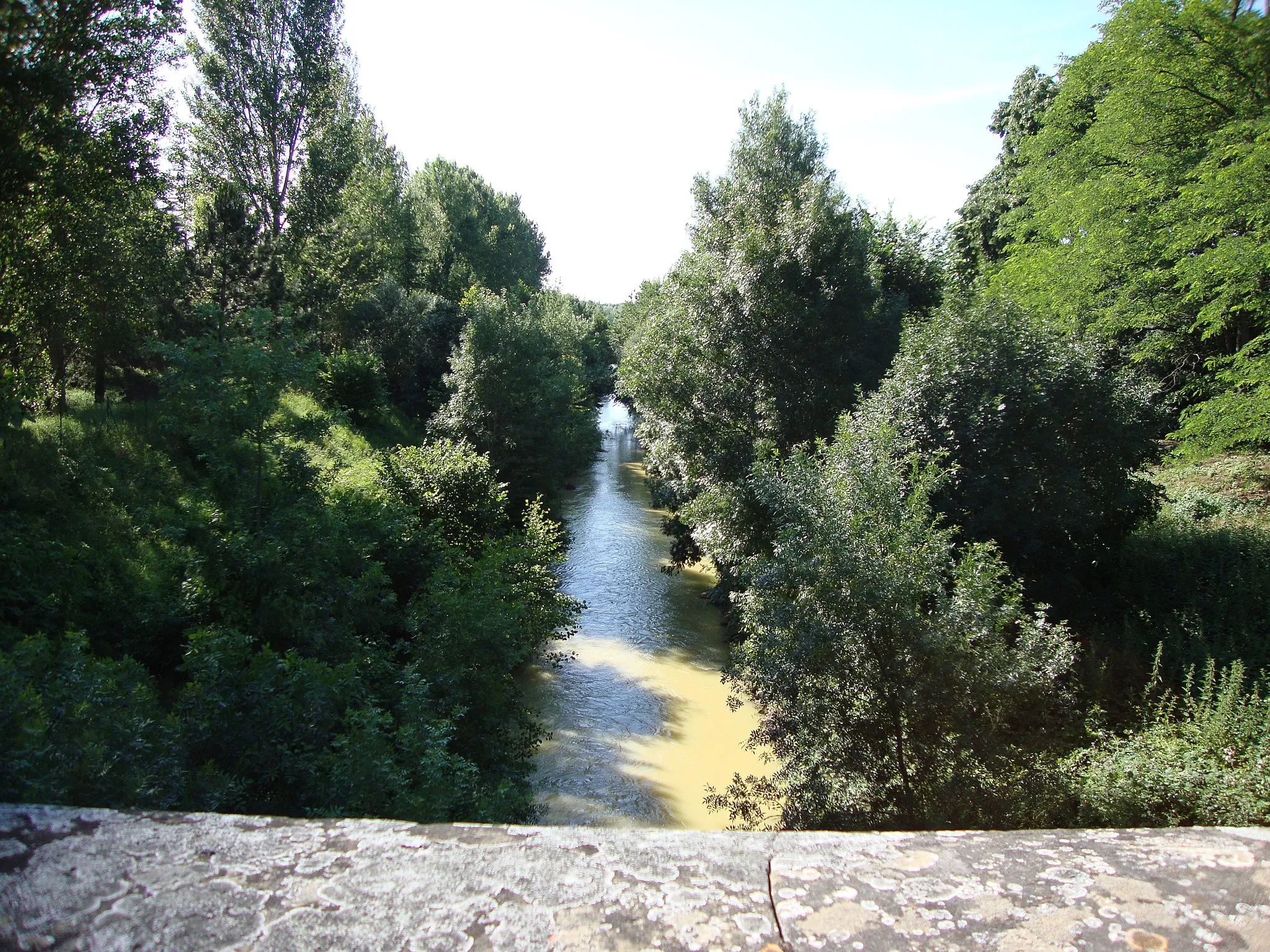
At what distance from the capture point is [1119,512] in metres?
12.0

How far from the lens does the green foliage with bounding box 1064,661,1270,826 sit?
579cm

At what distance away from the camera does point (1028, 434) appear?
11375mm

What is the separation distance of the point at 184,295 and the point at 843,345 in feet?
65.6

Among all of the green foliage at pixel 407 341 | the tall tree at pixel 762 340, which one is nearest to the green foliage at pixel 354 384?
the green foliage at pixel 407 341

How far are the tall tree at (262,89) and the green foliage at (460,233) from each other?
51.6ft

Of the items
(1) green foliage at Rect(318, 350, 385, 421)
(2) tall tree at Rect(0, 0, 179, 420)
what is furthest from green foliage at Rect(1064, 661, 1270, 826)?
(1) green foliage at Rect(318, 350, 385, 421)

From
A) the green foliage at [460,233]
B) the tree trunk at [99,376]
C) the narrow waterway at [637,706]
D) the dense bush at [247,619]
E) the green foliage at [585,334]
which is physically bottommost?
the narrow waterway at [637,706]

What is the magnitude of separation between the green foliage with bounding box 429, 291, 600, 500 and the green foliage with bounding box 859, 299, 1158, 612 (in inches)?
516

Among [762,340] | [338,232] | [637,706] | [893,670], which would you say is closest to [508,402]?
[762,340]

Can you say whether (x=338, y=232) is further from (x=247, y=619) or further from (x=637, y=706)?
(x=247, y=619)

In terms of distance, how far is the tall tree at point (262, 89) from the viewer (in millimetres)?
22750

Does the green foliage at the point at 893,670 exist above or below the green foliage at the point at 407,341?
below

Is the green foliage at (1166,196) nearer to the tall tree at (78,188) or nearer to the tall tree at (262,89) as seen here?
the tall tree at (78,188)

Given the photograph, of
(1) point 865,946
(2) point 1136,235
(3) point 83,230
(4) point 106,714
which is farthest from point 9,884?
(2) point 1136,235
